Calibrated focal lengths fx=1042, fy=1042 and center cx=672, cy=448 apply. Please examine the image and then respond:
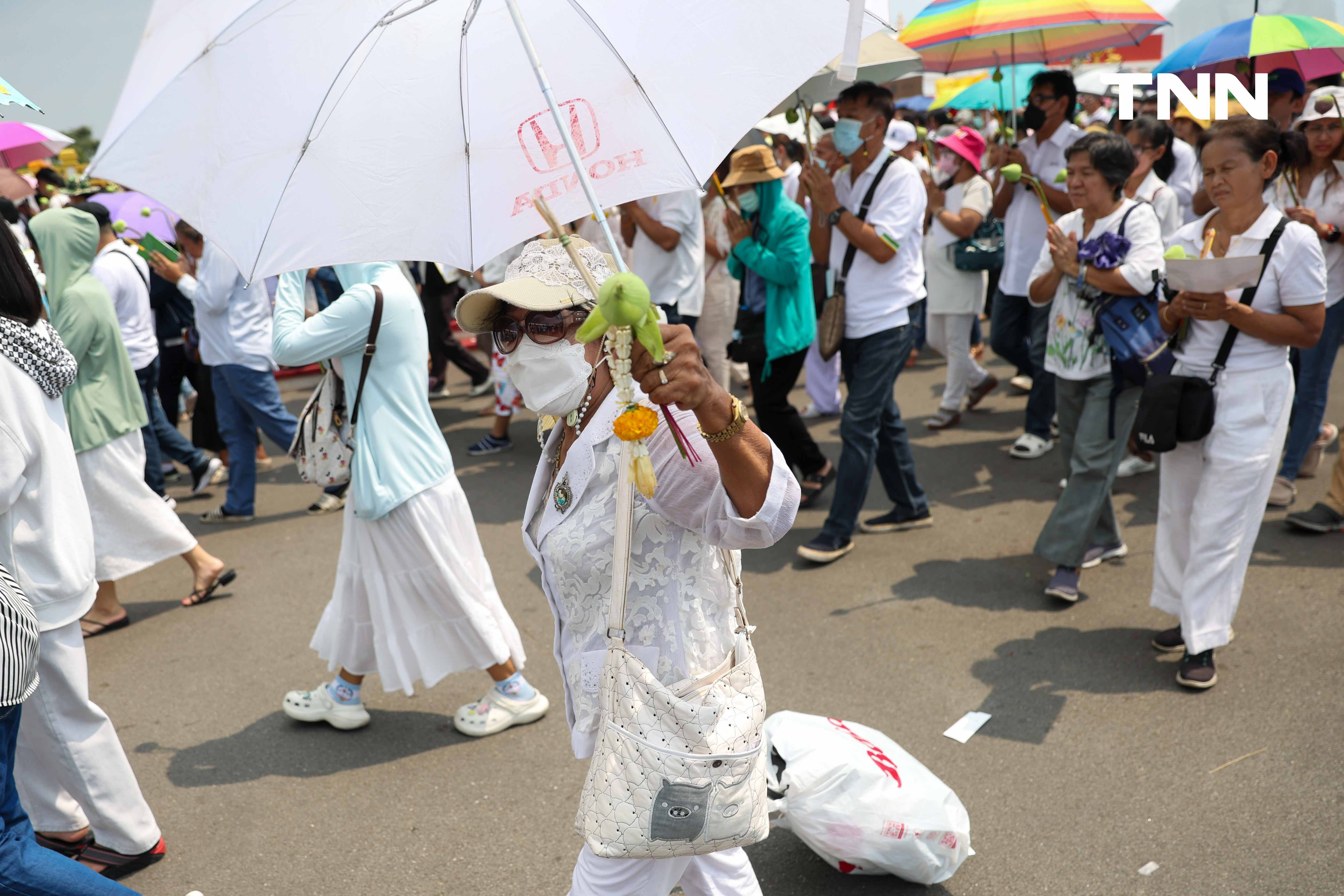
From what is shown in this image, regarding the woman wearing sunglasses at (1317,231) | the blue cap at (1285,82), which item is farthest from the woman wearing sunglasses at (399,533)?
the blue cap at (1285,82)

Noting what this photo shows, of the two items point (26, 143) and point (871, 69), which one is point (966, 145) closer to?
point (871, 69)

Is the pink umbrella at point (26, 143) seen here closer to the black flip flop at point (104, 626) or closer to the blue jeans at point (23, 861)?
the black flip flop at point (104, 626)

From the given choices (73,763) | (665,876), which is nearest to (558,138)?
(665,876)

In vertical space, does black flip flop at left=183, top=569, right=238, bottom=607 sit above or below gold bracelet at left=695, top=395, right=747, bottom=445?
below

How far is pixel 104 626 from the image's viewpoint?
5.23 metres

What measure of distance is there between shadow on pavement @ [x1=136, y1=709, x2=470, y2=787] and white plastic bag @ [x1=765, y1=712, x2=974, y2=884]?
1574 millimetres

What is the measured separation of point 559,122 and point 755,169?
13.2 ft

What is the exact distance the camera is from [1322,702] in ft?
12.5

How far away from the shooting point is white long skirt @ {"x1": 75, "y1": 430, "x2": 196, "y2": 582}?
488cm

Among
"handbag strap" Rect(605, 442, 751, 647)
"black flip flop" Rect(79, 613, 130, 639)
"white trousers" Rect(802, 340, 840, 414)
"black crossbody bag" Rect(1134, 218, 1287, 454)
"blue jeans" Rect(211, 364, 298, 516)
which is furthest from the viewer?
"white trousers" Rect(802, 340, 840, 414)

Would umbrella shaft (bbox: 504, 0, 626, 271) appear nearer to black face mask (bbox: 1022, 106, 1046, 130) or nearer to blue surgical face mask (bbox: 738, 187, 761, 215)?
blue surgical face mask (bbox: 738, 187, 761, 215)

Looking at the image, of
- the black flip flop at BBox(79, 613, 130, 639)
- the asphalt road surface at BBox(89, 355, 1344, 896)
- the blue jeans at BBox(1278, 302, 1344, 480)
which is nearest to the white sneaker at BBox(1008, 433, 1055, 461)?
the asphalt road surface at BBox(89, 355, 1344, 896)

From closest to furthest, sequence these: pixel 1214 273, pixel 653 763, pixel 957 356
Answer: pixel 653 763
pixel 1214 273
pixel 957 356

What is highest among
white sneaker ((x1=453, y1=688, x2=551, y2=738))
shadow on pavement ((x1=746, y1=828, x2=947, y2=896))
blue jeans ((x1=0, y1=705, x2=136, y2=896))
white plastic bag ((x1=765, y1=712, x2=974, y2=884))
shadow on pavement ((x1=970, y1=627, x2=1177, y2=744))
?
blue jeans ((x1=0, y1=705, x2=136, y2=896))
